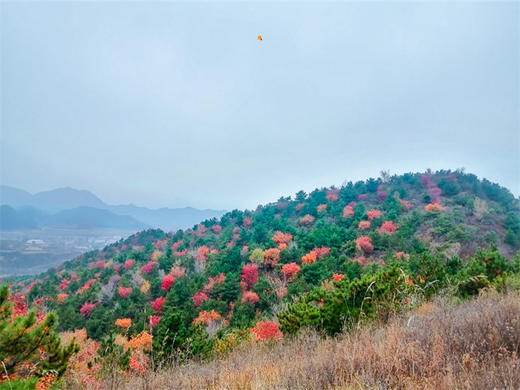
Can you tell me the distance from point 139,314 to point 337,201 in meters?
28.3

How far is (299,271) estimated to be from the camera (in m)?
18.1

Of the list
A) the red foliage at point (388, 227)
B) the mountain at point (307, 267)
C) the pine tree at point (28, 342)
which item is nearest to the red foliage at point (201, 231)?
the mountain at point (307, 267)

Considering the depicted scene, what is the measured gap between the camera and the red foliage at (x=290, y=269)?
1905 cm

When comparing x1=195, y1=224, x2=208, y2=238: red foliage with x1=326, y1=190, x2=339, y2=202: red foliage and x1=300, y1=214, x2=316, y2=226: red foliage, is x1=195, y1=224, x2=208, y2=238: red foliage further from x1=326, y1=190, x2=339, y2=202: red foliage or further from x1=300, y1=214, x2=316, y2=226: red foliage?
x1=326, y1=190, x2=339, y2=202: red foliage

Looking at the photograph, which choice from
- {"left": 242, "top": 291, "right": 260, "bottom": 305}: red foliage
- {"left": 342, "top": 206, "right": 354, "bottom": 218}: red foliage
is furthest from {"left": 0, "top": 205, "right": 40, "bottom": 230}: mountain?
{"left": 342, "top": 206, "right": 354, "bottom": 218}: red foliage

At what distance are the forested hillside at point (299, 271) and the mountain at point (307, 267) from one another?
5cm

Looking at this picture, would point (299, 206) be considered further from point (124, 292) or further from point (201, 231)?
point (124, 292)

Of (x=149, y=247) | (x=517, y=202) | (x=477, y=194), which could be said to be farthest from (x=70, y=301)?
(x=517, y=202)

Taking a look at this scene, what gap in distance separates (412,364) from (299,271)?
54.4 feet

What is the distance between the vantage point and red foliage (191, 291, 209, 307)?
17281 millimetres

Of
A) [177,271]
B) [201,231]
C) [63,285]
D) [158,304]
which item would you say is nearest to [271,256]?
[177,271]

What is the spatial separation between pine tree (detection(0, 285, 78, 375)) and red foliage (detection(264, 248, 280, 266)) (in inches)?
710

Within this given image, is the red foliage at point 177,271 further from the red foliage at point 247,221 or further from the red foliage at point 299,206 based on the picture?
the red foliage at point 299,206

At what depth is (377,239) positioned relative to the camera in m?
21.0
